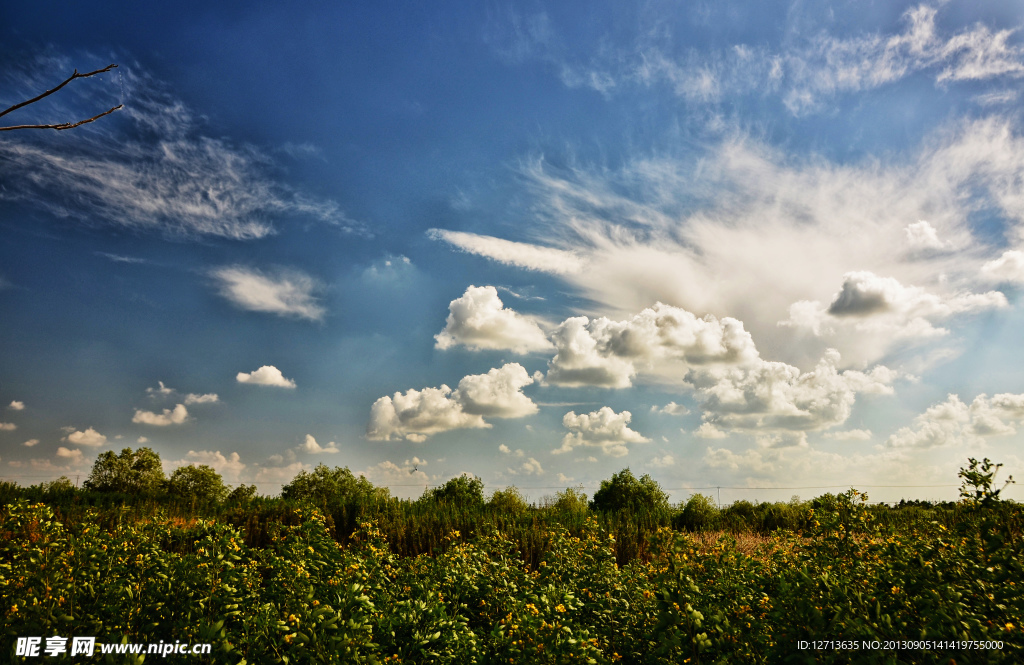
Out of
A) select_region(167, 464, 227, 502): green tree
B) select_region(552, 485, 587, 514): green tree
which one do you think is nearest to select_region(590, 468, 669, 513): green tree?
select_region(552, 485, 587, 514): green tree

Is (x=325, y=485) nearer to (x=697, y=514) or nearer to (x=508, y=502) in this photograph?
(x=508, y=502)

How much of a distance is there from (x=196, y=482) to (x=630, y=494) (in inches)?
810

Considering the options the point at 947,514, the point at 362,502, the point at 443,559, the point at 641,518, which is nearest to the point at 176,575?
the point at 443,559

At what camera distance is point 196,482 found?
24719 mm

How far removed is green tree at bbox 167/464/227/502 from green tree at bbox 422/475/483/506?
15.2 metres

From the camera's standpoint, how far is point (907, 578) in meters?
3.69

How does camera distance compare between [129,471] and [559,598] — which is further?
[129,471]

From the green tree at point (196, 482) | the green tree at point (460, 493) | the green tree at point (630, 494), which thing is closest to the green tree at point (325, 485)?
the green tree at point (460, 493)

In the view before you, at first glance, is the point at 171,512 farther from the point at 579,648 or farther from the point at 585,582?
the point at 579,648

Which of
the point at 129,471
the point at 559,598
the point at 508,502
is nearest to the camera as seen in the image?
the point at 559,598

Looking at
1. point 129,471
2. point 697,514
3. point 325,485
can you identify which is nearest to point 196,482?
point 129,471

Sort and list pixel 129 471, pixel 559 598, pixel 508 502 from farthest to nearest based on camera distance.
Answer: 1. pixel 129 471
2. pixel 508 502
3. pixel 559 598

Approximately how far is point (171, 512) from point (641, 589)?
1133cm

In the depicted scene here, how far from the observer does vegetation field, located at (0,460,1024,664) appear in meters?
3.04
